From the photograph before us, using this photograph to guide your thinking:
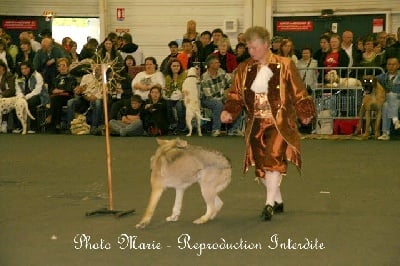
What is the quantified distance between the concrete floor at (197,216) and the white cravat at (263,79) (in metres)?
1.14

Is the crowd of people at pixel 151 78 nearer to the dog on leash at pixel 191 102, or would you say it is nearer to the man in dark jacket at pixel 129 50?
the man in dark jacket at pixel 129 50

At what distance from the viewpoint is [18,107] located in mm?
15641

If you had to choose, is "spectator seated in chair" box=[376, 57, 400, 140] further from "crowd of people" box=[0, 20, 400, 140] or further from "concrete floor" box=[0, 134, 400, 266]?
"concrete floor" box=[0, 134, 400, 266]

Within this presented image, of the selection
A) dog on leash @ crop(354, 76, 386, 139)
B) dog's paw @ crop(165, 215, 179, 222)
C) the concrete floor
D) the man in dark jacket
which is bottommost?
the concrete floor

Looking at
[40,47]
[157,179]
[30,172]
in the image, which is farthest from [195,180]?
[40,47]

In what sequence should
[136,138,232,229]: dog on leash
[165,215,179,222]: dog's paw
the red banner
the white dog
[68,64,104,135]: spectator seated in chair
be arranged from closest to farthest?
[136,138,232,229]: dog on leash → [165,215,179,222]: dog's paw → the white dog → [68,64,104,135]: spectator seated in chair → the red banner

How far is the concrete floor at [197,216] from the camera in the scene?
227 inches

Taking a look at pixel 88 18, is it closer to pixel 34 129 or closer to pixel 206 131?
pixel 34 129

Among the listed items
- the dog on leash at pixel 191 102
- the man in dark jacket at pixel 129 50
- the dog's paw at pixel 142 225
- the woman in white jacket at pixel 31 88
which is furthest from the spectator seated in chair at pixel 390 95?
the dog's paw at pixel 142 225

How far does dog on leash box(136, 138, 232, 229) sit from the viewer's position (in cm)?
663

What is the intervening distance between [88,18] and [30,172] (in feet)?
37.3

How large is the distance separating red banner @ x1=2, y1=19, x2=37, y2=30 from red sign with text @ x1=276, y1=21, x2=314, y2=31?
251 inches

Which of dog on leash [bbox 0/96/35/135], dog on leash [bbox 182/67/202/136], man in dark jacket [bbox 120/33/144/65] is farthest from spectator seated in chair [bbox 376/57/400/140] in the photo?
dog on leash [bbox 0/96/35/135]

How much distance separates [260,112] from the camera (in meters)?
7.12
